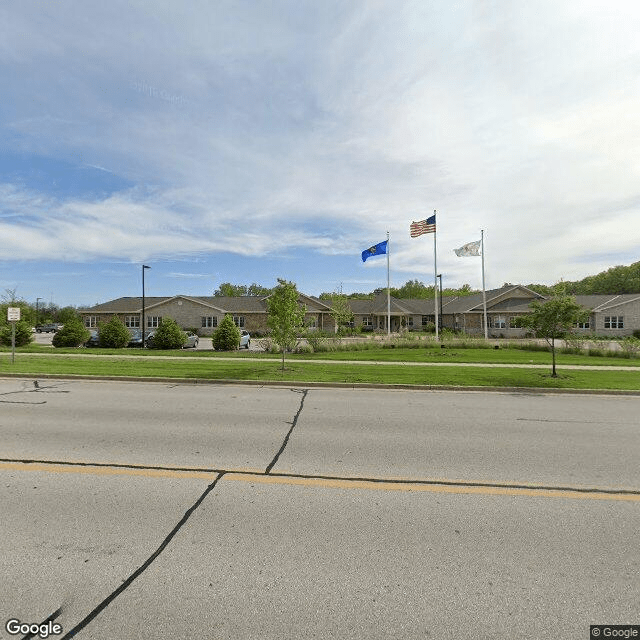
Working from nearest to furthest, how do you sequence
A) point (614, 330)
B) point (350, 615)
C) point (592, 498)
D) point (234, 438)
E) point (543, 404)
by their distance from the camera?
point (350, 615) < point (592, 498) < point (234, 438) < point (543, 404) < point (614, 330)

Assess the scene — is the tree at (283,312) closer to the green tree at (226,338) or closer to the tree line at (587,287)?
the green tree at (226,338)

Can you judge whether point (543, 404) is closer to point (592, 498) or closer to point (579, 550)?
point (592, 498)

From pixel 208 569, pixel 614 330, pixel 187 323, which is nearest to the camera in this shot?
pixel 208 569

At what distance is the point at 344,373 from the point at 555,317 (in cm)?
712

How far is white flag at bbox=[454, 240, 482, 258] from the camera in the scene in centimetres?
3288

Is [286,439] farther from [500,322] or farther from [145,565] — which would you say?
[500,322]

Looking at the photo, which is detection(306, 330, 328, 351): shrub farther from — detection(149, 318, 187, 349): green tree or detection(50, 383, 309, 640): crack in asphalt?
detection(50, 383, 309, 640): crack in asphalt

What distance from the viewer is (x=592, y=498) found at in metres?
4.18

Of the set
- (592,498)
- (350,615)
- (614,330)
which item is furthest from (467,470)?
(614,330)

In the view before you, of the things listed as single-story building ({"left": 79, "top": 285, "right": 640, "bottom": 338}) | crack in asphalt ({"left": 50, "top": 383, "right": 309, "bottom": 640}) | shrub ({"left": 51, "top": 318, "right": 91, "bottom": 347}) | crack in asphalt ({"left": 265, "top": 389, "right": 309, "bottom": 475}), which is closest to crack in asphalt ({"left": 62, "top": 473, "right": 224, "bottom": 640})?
crack in asphalt ({"left": 50, "top": 383, "right": 309, "bottom": 640})

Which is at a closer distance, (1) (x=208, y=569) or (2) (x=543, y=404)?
(1) (x=208, y=569)

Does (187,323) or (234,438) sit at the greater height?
(187,323)

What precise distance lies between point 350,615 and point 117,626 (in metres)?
1.42

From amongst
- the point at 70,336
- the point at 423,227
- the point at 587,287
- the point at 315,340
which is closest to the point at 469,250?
the point at 423,227
